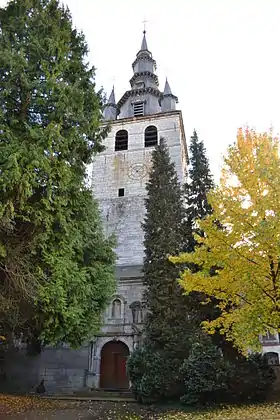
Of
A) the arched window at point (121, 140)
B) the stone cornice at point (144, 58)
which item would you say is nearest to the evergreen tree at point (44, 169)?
the arched window at point (121, 140)

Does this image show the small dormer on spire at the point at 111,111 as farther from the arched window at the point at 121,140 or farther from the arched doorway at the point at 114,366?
the arched doorway at the point at 114,366

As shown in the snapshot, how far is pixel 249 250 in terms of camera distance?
8773mm

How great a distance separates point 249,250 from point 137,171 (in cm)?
1934

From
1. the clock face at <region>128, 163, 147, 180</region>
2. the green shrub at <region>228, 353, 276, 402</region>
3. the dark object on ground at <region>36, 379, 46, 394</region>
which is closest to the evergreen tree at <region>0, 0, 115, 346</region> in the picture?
the green shrub at <region>228, 353, 276, 402</region>

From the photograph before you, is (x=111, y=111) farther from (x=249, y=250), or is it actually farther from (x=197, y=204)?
(x=249, y=250)

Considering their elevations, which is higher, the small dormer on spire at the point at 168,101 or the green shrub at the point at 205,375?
the small dormer on spire at the point at 168,101

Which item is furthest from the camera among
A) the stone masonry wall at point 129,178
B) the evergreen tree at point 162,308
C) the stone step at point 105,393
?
the stone masonry wall at point 129,178

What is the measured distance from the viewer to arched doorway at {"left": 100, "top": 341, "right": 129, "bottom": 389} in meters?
17.4

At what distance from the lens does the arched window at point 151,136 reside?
2888cm

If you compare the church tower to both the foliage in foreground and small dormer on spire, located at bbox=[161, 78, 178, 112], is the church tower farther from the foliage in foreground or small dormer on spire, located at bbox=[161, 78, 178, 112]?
the foliage in foreground

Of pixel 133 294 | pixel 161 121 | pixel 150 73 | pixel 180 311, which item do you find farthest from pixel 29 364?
pixel 150 73

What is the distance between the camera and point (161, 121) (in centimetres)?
2967

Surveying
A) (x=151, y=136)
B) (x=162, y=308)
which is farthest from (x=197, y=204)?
(x=151, y=136)

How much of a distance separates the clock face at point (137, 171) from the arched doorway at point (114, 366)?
13326 millimetres
